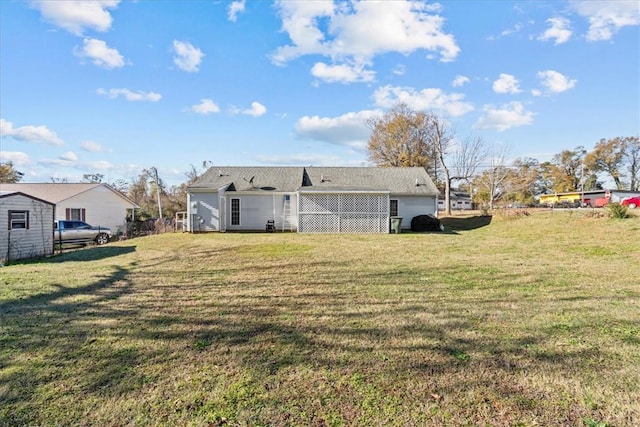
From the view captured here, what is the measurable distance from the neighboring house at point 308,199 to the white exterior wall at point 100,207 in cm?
1032

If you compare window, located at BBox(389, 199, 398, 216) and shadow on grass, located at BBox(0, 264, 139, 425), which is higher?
window, located at BBox(389, 199, 398, 216)

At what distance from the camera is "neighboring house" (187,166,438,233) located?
17.6 m

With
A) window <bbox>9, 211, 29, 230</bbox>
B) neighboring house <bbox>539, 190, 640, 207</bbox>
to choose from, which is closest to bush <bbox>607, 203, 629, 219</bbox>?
neighboring house <bbox>539, 190, 640, 207</bbox>

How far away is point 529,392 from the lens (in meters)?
2.69

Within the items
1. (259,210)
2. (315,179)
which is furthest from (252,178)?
(315,179)

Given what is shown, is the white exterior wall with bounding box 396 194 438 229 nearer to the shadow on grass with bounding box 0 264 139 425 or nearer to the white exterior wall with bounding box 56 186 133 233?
the shadow on grass with bounding box 0 264 139 425

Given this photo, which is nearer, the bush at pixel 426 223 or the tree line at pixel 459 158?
the bush at pixel 426 223

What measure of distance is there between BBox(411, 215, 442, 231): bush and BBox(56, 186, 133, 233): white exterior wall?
20.9 meters

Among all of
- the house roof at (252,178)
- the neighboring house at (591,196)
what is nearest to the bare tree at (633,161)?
the neighboring house at (591,196)

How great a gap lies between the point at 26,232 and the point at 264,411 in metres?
15.3

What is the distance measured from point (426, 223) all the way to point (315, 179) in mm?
7574

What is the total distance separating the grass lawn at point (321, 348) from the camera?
2463 millimetres

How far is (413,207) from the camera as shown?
20.2 m

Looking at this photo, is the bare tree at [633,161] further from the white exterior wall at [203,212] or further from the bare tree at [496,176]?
the white exterior wall at [203,212]
